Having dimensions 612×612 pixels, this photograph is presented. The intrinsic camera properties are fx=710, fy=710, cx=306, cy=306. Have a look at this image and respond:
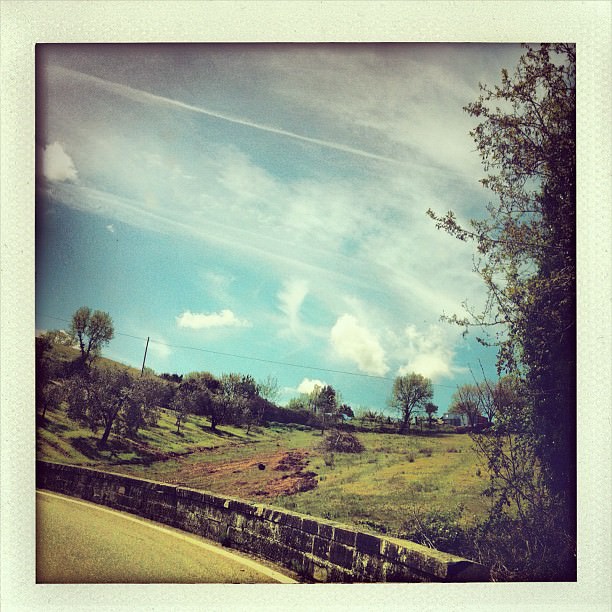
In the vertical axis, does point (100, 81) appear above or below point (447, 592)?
above

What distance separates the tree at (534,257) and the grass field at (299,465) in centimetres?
42

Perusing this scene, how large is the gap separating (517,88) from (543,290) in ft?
5.70

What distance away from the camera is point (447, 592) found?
574cm

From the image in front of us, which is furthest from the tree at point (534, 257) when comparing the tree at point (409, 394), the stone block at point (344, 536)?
the stone block at point (344, 536)

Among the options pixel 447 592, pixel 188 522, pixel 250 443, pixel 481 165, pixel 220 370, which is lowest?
pixel 447 592

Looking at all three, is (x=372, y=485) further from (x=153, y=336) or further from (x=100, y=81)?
(x=100, y=81)

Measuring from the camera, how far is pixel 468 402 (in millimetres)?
6031

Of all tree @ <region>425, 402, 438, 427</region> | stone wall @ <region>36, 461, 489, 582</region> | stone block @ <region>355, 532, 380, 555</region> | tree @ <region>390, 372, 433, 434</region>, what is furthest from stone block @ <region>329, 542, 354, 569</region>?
tree @ <region>425, 402, 438, 427</region>

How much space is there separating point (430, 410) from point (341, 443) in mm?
802

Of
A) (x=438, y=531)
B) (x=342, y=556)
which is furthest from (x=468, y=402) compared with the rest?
(x=342, y=556)

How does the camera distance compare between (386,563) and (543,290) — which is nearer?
(386,563)

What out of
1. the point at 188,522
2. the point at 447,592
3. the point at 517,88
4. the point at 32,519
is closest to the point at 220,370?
the point at 188,522

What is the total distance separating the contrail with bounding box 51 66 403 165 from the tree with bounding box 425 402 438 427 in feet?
6.82

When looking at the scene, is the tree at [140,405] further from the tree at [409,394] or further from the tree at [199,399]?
the tree at [409,394]
